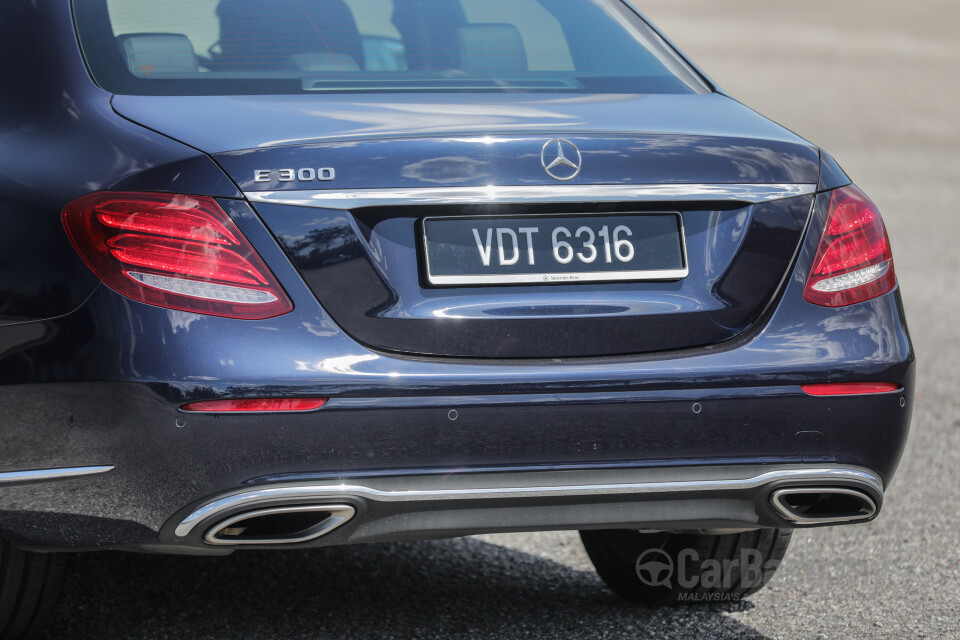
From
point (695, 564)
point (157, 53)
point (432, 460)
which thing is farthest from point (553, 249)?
point (695, 564)

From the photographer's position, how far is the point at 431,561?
163 inches

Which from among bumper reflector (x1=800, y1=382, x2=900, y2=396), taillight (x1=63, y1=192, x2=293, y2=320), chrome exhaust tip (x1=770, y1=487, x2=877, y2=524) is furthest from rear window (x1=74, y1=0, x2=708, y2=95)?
chrome exhaust tip (x1=770, y1=487, x2=877, y2=524)

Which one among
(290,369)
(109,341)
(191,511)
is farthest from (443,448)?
(109,341)

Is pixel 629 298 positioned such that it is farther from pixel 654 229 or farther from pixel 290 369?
pixel 290 369

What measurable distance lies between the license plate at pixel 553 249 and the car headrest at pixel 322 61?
0.69 meters

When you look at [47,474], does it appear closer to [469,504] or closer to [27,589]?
[27,589]

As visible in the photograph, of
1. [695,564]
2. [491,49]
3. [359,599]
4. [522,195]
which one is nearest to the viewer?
A: [522,195]

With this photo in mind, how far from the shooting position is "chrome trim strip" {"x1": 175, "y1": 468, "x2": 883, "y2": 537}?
253 cm

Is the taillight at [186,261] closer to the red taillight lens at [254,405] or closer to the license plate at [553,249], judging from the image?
the red taillight lens at [254,405]

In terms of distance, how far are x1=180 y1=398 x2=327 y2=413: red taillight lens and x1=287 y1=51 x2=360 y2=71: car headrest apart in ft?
2.99

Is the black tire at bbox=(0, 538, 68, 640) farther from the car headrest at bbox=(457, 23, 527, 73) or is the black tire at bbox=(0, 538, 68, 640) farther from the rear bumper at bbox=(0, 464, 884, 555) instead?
the car headrest at bbox=(457, 23, 527, 73)

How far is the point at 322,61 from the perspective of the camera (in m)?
3.12

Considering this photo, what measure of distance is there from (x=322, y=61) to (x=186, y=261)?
2.62ft

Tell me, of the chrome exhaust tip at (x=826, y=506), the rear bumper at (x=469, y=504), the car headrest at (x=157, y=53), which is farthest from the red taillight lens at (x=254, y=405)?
the chrome exhaust tip at (x=826, y=506)
